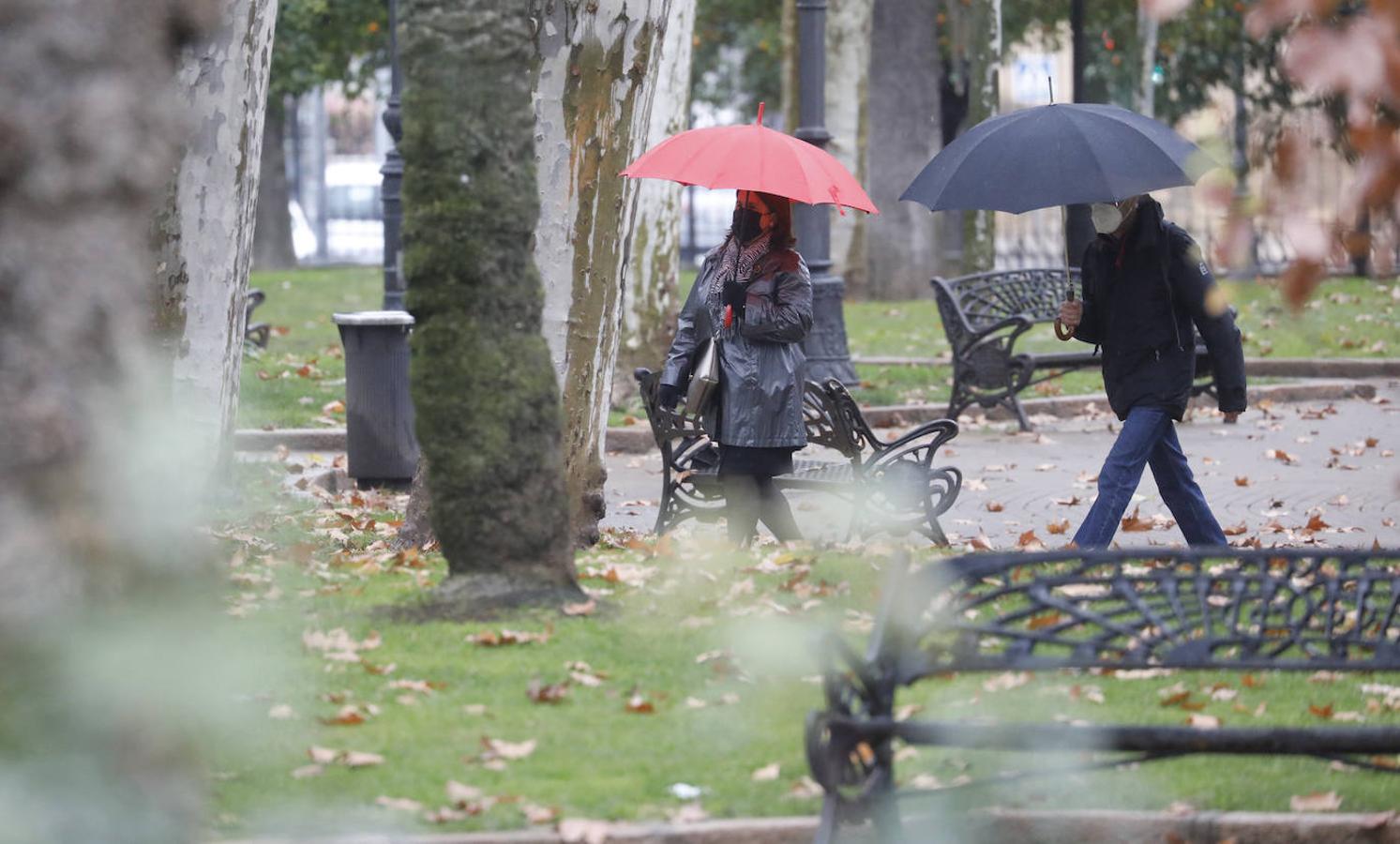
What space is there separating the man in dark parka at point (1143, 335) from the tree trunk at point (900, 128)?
18.6 m

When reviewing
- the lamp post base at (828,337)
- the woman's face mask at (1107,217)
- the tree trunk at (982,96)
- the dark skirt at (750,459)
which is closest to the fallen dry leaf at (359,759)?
the dark skirt at (750,459)

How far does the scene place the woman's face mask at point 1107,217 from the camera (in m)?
8.30

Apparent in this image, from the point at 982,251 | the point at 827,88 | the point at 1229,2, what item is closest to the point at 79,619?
the point at 982,251

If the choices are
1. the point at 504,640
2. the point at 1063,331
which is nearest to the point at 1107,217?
the point at 1063,331

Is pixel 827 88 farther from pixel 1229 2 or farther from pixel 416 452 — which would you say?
pixel 416 452

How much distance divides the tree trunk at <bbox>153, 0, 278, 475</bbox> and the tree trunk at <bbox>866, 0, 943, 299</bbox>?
17906 millimetres

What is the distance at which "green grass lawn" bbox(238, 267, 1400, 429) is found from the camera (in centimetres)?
1527

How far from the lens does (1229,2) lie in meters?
31.2

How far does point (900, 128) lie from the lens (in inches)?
1067

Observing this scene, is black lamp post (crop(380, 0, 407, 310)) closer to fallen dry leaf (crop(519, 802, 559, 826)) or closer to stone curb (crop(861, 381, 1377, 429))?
stone curb (crop(861, 381, 1377, 429))

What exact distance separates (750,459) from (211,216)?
2.89 metres

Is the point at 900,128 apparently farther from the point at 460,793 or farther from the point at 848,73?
the point at 460,793

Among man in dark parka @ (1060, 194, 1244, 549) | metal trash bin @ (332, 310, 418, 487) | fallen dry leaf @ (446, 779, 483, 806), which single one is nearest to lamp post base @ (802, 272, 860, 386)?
metal trash bin @ (332, 310, 418, 487)

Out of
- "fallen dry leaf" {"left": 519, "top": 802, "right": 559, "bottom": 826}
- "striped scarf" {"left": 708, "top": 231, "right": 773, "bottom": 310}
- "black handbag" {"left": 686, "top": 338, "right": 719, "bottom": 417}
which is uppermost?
"striped scarf" {"left": 708, "top": 231, "right": 773, "bottom": 310}
